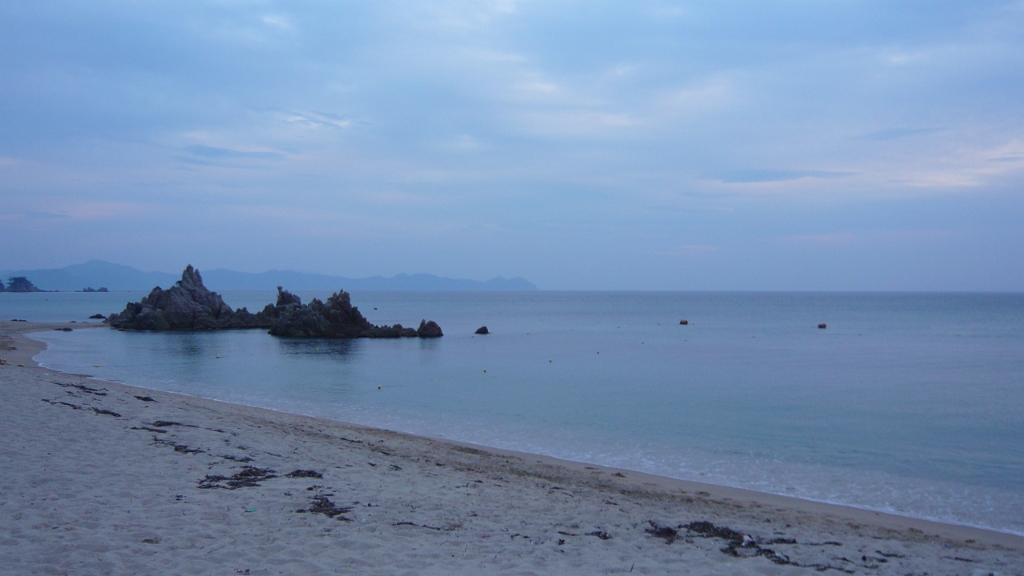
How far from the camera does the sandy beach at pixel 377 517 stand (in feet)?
21.7

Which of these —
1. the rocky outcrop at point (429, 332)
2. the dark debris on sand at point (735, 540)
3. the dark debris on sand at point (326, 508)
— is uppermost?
the rocky outcrop at point (429, 332)

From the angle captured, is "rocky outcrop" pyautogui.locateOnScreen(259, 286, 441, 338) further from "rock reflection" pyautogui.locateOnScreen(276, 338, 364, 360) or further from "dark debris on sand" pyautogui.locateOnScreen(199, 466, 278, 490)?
"dark debris on sand" pyautogui.locateOnScreen(199, 466, 278, 490)

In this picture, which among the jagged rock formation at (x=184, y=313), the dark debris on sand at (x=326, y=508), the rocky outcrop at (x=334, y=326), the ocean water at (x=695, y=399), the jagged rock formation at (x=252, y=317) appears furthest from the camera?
the jagged rock formation at (x=184, y=313)

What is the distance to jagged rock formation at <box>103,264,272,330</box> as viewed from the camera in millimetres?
57281

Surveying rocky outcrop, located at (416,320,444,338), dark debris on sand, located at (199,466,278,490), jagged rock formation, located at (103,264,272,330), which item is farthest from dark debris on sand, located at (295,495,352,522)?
jagged rock formation, located at (103,264,272,330)

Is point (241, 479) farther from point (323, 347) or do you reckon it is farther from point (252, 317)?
point (252, 317)

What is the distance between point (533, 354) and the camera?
1591 inches

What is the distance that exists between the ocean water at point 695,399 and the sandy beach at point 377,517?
7.51ft

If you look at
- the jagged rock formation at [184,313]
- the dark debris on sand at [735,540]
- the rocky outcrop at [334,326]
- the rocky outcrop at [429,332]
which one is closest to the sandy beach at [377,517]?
the dark debris on sand at [735,540]

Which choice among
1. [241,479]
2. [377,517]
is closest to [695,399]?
[377,517]

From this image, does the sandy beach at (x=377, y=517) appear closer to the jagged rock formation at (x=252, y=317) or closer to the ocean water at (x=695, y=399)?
the ocean water at (x=695, y=399)

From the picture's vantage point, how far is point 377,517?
819 cm

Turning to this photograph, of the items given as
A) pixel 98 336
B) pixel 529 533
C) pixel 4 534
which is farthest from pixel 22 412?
pixel 98 336

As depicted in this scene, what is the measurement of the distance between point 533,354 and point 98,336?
33364mm
